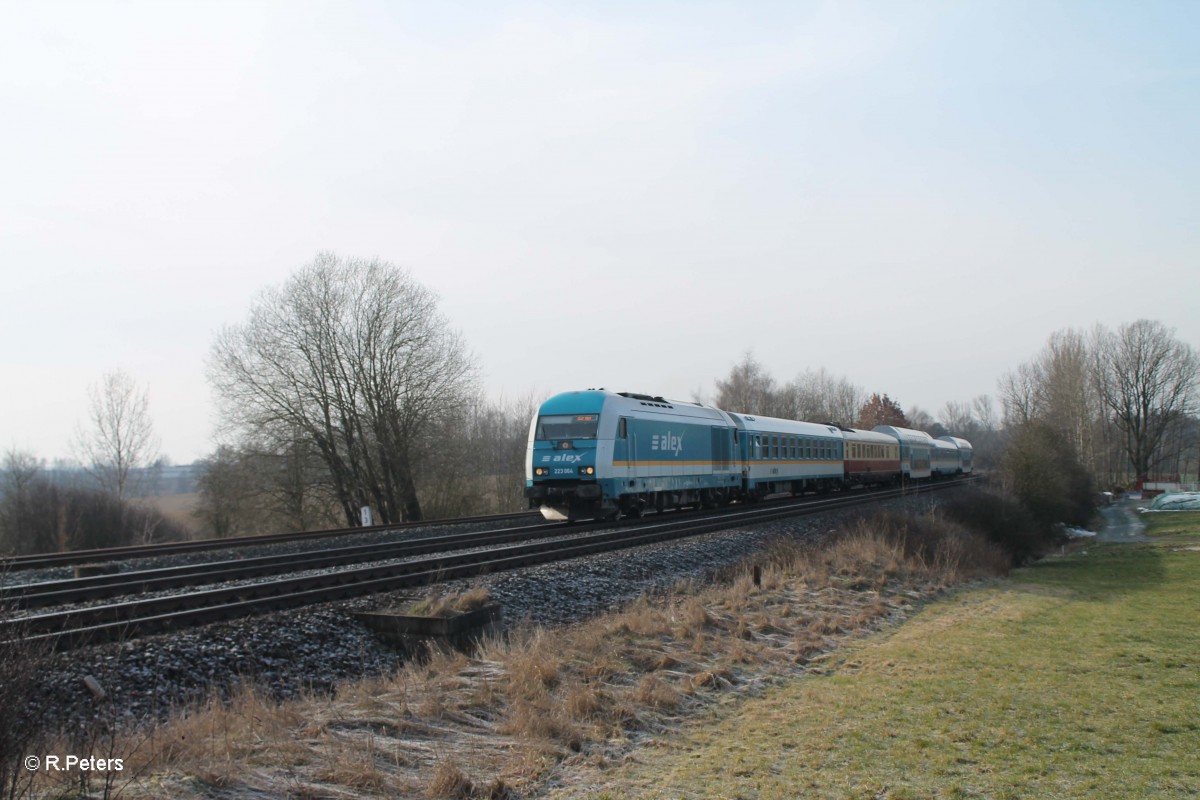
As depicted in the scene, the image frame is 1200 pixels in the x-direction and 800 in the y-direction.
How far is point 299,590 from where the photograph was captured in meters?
11.8

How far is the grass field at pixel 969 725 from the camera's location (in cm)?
561

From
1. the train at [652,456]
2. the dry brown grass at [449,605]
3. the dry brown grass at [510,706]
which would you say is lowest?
the dry brown grass at [510,706]

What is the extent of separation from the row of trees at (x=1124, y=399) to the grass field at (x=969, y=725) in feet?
233

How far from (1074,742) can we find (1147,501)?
6850 centimetres

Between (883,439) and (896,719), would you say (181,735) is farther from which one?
(883,439)

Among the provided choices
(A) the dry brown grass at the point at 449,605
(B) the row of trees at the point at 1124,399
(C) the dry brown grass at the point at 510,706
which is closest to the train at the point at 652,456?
(C) the dry brown grass at the point at 510,706

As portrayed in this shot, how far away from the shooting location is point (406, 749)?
5930 mm

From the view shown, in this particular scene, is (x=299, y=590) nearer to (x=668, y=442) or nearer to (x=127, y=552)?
(x=127, y=552)

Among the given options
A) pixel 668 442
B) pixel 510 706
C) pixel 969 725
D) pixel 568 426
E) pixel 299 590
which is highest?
pixel 568 426

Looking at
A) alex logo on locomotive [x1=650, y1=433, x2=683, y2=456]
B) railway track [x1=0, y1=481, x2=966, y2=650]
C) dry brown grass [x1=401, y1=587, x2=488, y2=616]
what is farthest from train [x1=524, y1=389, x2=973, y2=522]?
dry brown grass [x1=401, y1=587, x2=488, y2=616]

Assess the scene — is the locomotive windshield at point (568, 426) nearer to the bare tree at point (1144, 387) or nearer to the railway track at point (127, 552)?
the railway track at point (127, 552)

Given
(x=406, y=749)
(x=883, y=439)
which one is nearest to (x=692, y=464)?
(x=406, y=749)

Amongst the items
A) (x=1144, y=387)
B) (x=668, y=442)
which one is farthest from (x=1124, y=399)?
(x=668, y=442)

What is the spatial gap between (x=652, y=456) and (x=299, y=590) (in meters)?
13.5
